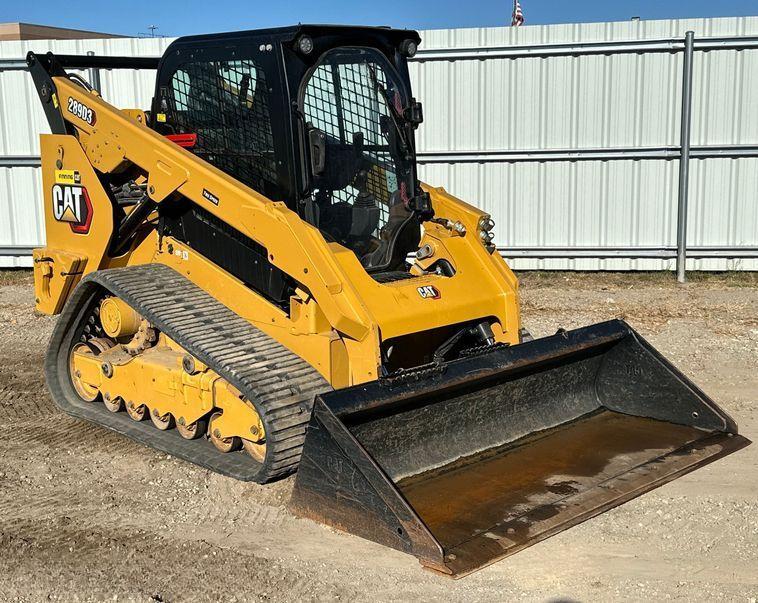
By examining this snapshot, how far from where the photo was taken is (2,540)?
4.29 metres

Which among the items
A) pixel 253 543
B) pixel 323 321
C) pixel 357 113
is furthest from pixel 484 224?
pixel 253 543

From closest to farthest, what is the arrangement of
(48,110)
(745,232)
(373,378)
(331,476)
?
(331,476) < (373,378) < (48,110) < (745,232)

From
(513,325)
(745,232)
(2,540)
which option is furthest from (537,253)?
(2,540)

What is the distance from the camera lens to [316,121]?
5.12m

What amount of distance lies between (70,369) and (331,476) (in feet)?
9.01

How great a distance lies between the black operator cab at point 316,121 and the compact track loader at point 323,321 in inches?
0.6

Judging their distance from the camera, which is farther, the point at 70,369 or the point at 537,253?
the point at 537,253

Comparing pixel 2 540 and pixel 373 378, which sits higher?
pixel 373 378

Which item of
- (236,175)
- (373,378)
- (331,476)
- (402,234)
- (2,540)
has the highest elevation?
(236,175)

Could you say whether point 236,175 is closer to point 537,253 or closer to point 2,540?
point 2,540

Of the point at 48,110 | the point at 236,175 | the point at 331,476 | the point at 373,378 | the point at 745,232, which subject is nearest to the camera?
the point at 331,476

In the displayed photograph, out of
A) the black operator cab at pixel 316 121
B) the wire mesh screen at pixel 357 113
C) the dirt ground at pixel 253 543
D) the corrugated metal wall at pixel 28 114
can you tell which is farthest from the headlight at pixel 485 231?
the corrugated metal wall at pixel 28 114

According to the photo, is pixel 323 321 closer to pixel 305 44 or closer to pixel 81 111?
pixel 305 44

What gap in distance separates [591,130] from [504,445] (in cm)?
731
